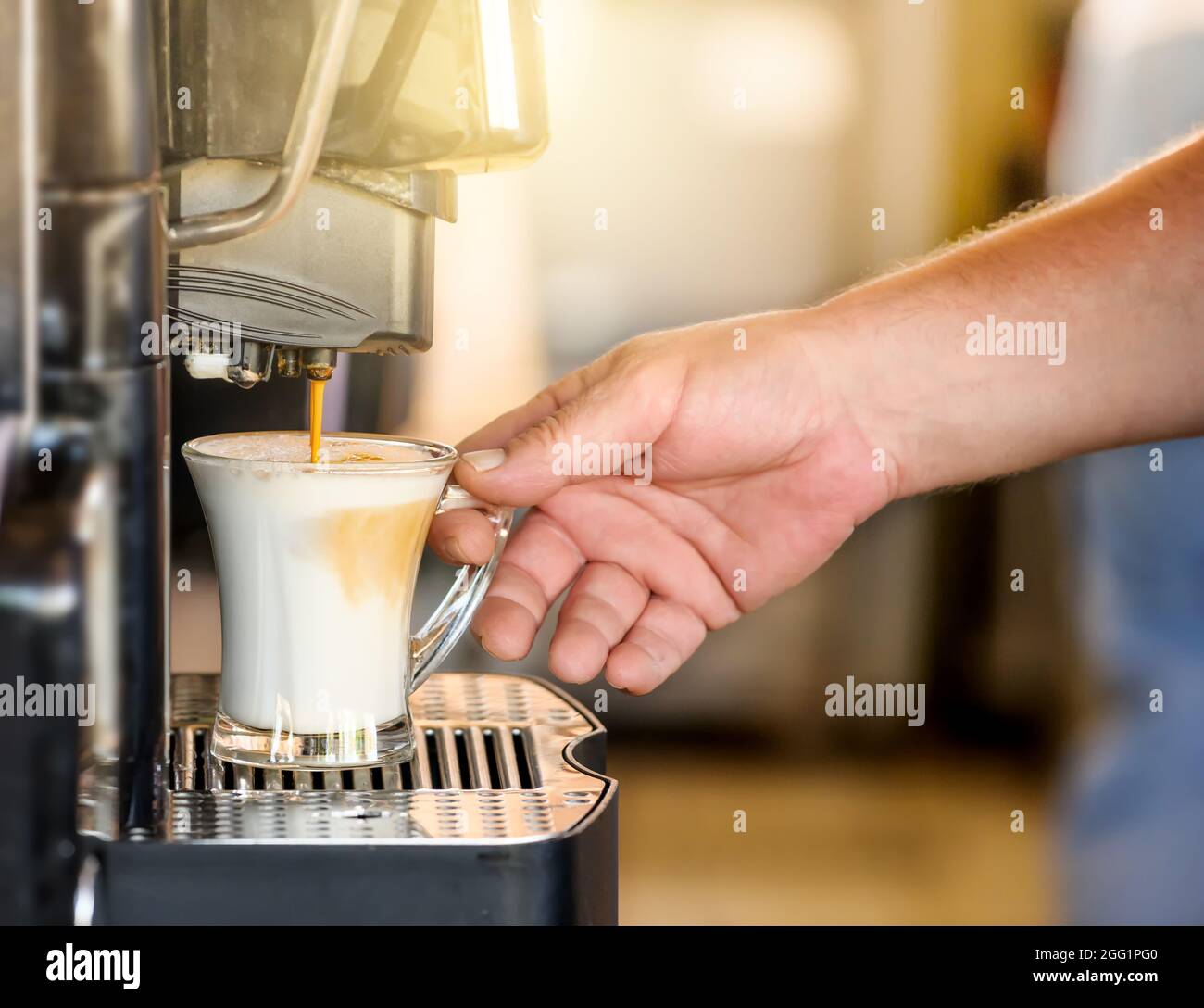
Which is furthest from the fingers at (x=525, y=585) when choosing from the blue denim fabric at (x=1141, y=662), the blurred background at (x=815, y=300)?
the blue denim fabric at (x=1141, y=662)

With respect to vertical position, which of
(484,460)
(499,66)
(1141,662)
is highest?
(499,66)

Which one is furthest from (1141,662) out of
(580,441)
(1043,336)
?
(580,441)

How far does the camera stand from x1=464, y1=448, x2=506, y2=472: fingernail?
29.2 inches

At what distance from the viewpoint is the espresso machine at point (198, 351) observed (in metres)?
0.49

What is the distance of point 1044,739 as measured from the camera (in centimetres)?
175

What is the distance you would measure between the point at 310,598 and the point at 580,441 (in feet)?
0.71

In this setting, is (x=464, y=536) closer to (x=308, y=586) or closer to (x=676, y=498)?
(x=308, y=586)

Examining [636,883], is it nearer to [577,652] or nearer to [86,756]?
[577,652]

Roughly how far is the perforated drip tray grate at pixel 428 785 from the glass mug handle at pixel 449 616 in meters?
0.04

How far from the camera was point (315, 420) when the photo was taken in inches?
26.4

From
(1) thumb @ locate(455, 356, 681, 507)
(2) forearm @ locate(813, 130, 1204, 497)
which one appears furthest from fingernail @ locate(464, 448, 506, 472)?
(2) forearm @ locate(813, 130, 1204, 497)

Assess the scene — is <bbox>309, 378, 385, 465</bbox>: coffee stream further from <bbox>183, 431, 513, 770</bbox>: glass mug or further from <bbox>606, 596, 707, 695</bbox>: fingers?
<bbox>606, 596, 707, 695</bbox>: fingers

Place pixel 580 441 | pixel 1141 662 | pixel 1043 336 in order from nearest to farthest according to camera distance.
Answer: pixel 580 441 < pixel 1043 336 < pixel 1141 662

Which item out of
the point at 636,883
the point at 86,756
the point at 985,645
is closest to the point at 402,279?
the point at 86,756
